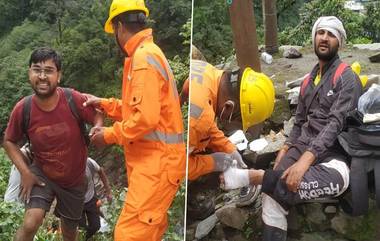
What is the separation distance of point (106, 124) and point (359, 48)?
3.69 feet

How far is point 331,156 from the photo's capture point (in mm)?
1701

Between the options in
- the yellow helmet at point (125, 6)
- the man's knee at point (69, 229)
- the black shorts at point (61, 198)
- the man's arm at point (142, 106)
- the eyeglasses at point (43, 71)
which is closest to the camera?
the man's arm at point (142, 106)

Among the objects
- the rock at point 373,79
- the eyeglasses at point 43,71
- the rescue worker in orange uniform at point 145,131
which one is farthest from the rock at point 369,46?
the eyeglasses at point 43,71

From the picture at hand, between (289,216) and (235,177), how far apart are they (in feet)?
0.95

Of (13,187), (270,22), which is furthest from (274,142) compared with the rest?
(13,187)

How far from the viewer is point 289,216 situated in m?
1.71

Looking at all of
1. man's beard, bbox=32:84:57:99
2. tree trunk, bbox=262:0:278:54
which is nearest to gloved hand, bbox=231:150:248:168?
tree trunk, bbox=262:0:278:54

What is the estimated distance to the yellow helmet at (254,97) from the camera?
1557 millimetres

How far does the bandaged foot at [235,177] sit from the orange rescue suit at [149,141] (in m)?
0.20

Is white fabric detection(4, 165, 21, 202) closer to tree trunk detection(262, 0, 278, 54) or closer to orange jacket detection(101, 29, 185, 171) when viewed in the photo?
orange jacket detection(101, 29, 185, 171)

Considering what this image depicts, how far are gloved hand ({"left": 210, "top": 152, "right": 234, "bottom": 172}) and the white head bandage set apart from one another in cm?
64

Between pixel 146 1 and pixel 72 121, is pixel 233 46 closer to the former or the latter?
pixel 146 1

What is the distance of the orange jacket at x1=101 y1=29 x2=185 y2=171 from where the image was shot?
139 centimetres

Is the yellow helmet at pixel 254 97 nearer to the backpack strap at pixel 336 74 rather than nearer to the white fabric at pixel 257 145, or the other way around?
the white fabric at pixel 257 145
